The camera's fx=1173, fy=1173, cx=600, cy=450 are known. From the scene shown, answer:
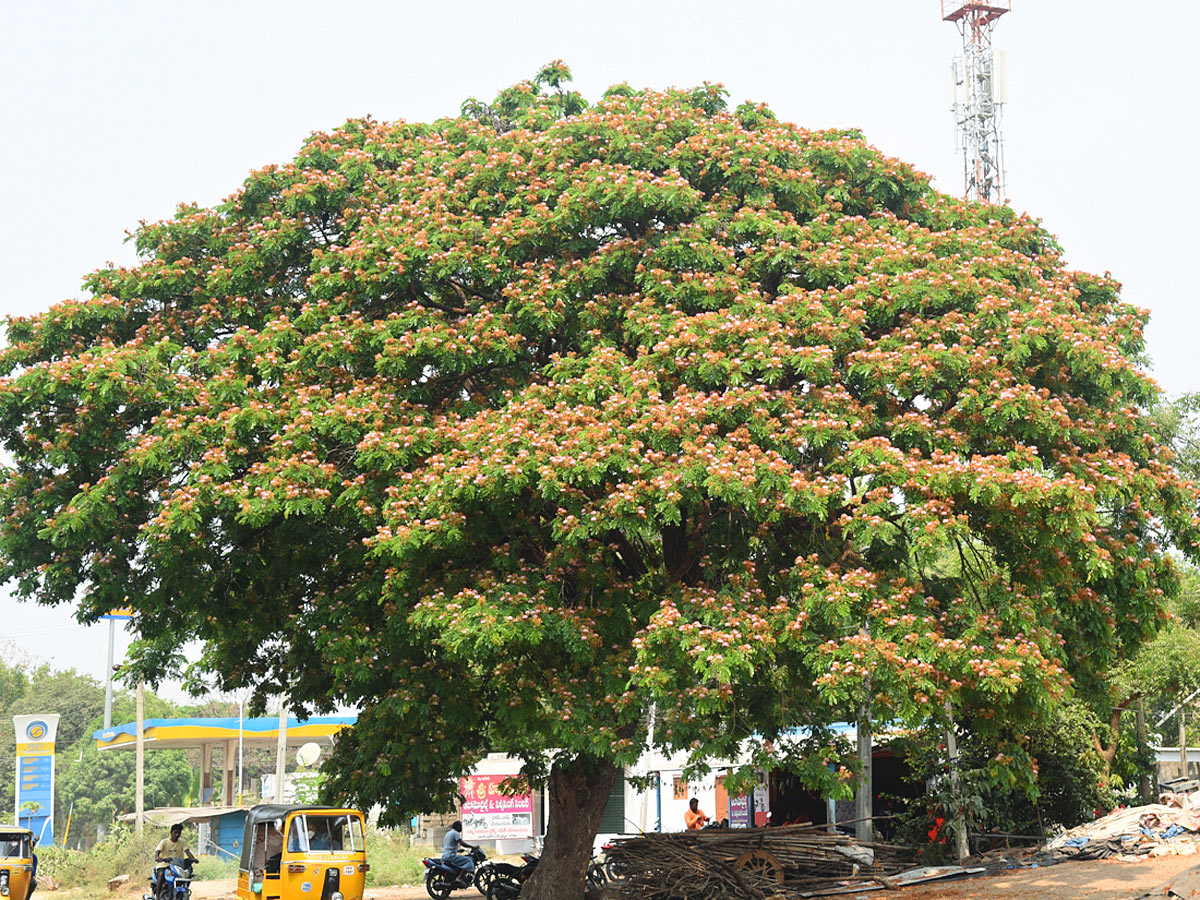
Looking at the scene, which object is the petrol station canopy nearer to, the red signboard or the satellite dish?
the satellite dish

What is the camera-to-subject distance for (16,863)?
71.7ft

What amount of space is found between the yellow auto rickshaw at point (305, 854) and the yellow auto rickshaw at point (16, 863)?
20.4ft

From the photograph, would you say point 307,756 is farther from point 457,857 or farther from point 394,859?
point 457,857

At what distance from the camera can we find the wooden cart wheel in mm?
19000

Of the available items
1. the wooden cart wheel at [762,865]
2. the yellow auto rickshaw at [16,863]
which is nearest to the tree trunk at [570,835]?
the wooden cart wheel at [762,865]

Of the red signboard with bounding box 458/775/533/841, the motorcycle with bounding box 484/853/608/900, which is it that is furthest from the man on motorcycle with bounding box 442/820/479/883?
the red signboard with bounding box 458/775/533/841

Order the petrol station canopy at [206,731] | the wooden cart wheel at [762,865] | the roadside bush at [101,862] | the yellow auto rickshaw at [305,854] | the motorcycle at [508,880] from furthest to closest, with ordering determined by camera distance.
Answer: the petrol station canopy at [206,731], the roadside bush at [101,862], the motorcycle at [508,880], the wooden cart wheel at [762,865], the yellow auto rickshaw at [305,854]

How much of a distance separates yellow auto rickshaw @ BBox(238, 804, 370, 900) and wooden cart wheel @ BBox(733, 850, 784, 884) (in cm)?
605

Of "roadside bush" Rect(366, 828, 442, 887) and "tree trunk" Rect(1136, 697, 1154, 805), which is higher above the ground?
"tree trunk" Rect(1136, 697, 1154, 805)

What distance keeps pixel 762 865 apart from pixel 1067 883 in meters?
4.65

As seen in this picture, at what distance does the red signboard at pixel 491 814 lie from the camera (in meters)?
29.7

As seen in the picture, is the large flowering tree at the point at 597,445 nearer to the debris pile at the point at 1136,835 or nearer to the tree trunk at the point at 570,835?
the tree trunk at the point at 570,835

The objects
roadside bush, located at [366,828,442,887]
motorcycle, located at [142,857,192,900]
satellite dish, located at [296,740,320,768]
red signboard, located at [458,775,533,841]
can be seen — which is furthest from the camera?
satellite dish, located at [296,740,320,768]

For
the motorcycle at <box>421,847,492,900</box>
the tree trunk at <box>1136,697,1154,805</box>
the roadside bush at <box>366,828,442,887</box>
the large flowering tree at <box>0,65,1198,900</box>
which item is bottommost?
the roadside bush at <box>366,828,442,887</box>
